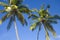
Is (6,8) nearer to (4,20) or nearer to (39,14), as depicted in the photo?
(4,20)

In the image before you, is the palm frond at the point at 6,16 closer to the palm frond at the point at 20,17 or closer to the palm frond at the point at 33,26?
the palm frond at the point at 20,17

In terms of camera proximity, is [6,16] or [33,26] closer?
[6,16]

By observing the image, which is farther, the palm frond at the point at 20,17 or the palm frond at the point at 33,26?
the palm frond at the point at 33,26

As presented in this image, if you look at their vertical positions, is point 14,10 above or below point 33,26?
above

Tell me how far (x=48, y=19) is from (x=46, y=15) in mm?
1028

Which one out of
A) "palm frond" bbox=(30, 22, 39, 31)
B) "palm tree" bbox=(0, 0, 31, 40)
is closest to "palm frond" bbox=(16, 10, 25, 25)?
"palm tree" bbox=(0, 0, 31, 40)

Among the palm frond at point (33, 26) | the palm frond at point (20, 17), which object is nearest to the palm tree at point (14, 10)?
the palm frond at point (20, 17)

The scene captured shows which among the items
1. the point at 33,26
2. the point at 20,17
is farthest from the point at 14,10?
the point at 33,26

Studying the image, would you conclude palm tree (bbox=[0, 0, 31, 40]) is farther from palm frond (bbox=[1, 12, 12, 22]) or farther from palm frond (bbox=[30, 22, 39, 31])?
palm frond (bbox=[30, 22, 39, 31])

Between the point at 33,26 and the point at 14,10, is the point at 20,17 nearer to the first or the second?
the point at 14,10

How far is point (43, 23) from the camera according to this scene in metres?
54.0

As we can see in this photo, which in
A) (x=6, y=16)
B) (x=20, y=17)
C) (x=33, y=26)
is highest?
(x=6, y=16)

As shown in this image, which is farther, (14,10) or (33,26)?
(33,26)

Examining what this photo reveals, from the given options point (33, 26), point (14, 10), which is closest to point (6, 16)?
point (14, 10)
